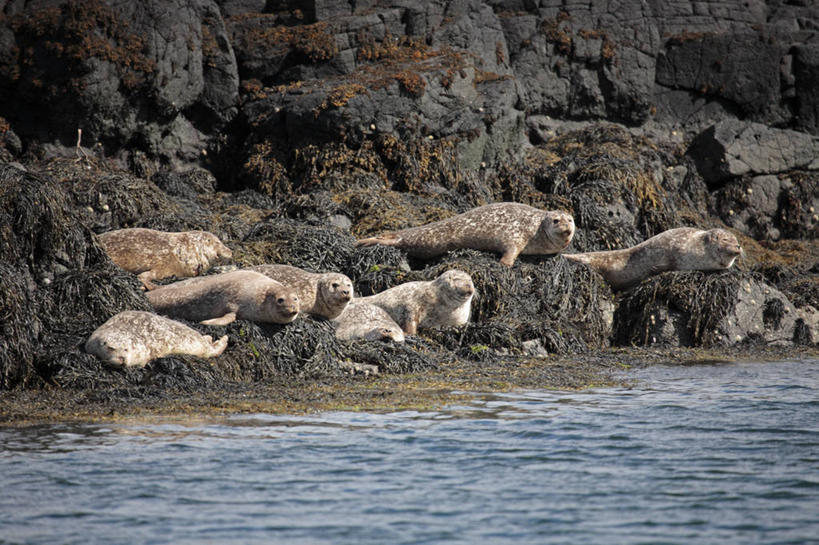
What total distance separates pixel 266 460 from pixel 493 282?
5314 mm

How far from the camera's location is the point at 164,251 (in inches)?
400

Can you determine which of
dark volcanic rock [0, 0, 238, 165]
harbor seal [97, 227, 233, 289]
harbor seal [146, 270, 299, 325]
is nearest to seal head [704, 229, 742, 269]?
harbor seal [146, 270, 299, 325]

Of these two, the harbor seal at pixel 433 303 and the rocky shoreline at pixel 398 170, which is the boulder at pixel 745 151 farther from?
the harbor seal at pixel 433 303

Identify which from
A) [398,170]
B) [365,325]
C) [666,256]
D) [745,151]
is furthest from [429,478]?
[745,151]

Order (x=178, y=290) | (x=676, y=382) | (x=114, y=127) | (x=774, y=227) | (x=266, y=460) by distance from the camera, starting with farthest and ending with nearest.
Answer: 1. (x=774, y=227)
2. (x=114, y=127)
3. (x=178, y=290)
4. (x=676, y=382)
5. (x=266, y=460)

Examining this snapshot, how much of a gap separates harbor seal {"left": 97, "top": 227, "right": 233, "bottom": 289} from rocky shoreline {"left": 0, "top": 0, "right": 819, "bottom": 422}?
523mm

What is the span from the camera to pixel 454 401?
6.77 meters

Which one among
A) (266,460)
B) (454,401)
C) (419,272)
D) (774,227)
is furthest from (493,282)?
(774,227)

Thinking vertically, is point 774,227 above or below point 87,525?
above

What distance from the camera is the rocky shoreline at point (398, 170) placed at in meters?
7.82

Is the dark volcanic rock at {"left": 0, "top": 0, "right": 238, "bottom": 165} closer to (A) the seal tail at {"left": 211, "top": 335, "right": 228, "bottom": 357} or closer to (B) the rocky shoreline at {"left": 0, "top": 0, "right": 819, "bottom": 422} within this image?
(B) the rocky shoreline at {"left": 0, "top": 0, "right": 819, "bottom": 422}

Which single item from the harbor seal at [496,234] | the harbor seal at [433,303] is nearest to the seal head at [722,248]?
the harbor seal at [496,234]

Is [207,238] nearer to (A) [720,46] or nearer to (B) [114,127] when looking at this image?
(B) [114,127]

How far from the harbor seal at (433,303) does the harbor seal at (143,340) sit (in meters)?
2.12
